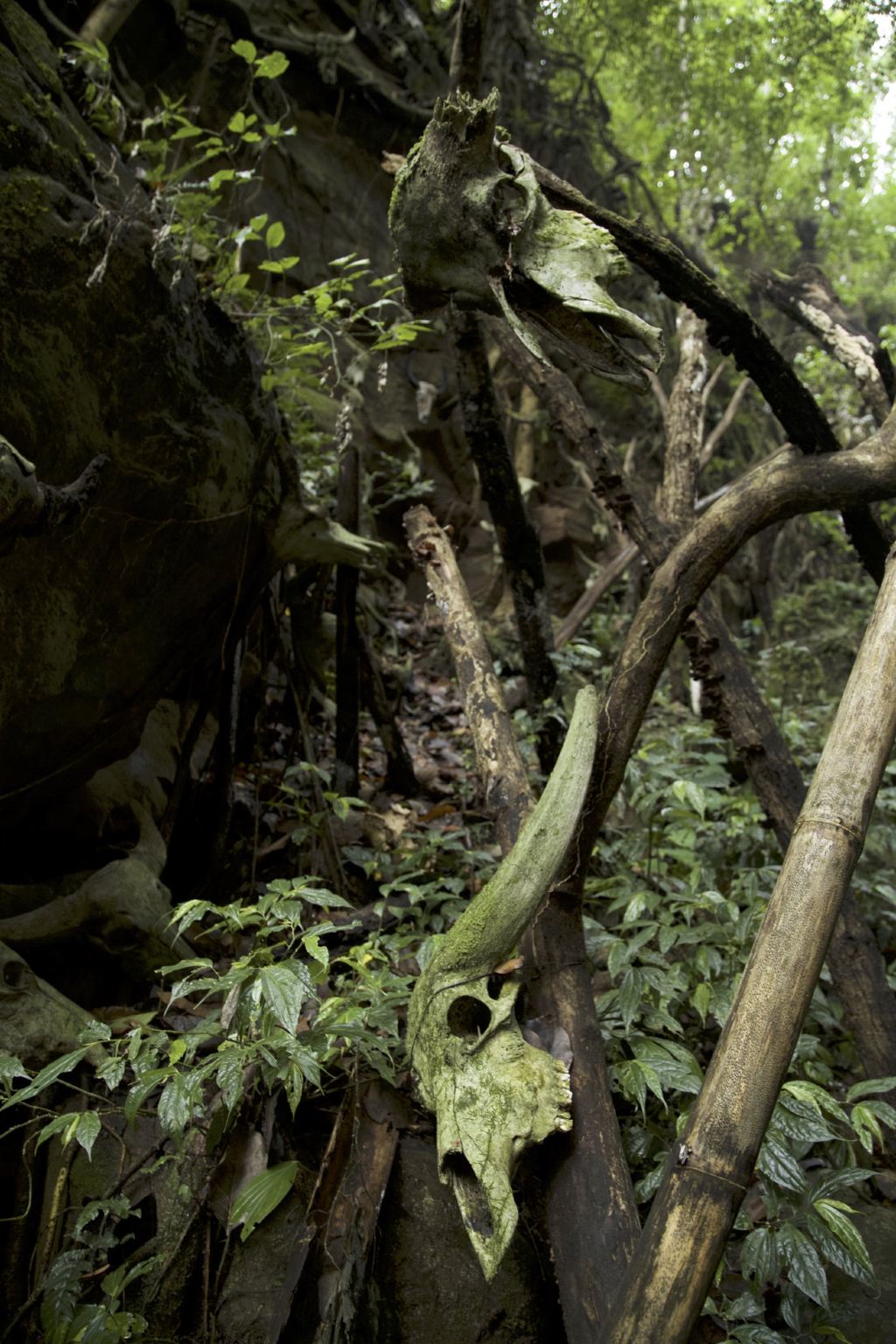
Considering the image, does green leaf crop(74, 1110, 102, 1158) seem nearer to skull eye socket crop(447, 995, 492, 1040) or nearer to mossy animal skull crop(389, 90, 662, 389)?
skull eye socket crop(447, 995, 492, 1040)

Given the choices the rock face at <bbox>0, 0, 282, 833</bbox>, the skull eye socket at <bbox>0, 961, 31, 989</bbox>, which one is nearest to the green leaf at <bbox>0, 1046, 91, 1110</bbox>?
the skull eye socket at <bbox>0, 961, 31, 989</bbox>

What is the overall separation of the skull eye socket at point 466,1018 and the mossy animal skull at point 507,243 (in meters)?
1.44

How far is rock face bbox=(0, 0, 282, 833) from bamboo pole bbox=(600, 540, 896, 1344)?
165cm

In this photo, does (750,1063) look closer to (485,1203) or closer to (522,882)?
(485,1203)

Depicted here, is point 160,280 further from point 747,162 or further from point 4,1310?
point 747,162

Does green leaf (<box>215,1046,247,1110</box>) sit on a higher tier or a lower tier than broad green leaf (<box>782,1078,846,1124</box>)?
lower

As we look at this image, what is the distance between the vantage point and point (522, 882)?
72.1 inches

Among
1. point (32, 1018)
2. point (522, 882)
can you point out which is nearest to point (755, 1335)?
point (522, 882)

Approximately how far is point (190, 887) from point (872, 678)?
2477 mm

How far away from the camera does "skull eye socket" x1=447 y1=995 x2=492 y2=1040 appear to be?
171cm

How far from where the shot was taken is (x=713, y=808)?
3.93 m

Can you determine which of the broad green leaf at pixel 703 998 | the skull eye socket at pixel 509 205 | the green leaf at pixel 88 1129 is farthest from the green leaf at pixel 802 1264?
the skull eye socket at pixel 509 205

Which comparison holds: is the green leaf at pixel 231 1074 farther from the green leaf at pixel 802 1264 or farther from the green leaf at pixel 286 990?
the green leaf at pixel 802 1264

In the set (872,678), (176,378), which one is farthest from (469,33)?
(872,678)
